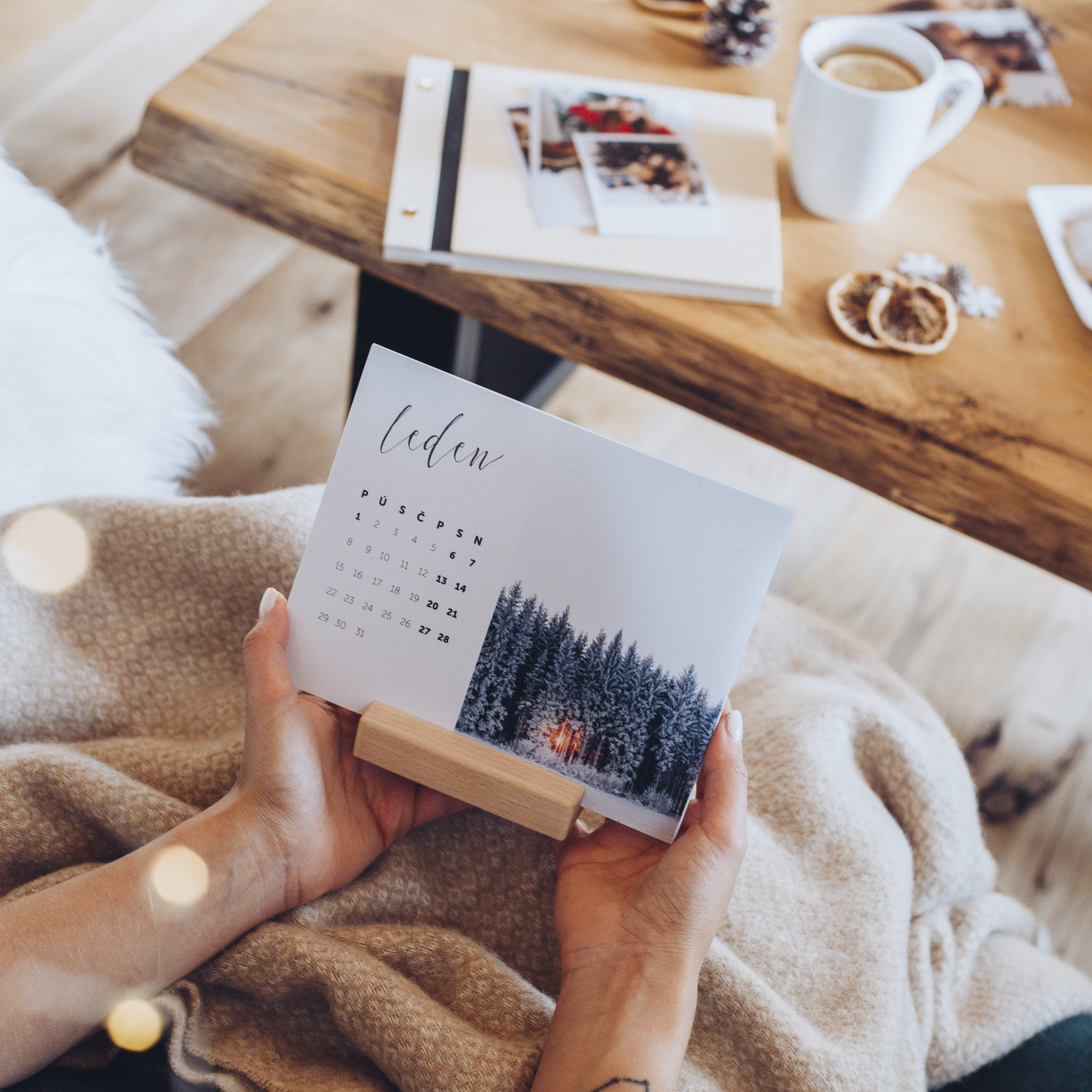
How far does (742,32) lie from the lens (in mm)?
956

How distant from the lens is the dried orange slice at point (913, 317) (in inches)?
30.0

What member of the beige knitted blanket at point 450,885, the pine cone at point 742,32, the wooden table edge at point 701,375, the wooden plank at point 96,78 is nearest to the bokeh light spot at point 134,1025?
the beige knitted blanket at point 450,885

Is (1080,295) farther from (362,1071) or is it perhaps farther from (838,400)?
(362,1071)

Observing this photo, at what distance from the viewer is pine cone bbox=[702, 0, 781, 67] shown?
3.09ft

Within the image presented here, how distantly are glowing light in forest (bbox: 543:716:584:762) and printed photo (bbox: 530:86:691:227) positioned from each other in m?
0.46

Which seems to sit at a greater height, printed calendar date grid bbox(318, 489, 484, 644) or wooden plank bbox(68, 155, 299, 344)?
printed calendar date grid bbox(318, 489, 484, 644)

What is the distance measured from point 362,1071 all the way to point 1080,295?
0.83m

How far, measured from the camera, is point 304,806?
59cm

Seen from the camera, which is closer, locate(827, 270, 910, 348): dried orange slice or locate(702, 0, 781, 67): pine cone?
locate(827, 270, 910, 348): dried orange slice

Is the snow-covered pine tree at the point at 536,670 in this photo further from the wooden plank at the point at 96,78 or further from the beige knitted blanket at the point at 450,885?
the wooden plank at the point at 96,78

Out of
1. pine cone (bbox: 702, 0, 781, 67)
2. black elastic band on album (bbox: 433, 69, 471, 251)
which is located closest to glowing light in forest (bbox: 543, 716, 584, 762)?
black elastic band on album (bbox: 433, 69, 471, 251)

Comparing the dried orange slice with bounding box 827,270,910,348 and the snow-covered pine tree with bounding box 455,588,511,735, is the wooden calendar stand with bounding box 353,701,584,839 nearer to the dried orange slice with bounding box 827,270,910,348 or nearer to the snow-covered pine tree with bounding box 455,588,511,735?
the snow-covered pine tree with bounding box 455,588,511,735

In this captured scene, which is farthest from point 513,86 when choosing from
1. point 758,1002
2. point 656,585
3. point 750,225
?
point 758,1002

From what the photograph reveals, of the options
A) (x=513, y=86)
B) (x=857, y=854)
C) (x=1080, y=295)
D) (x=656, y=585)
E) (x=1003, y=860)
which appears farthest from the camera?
(x=1003, y=860)
